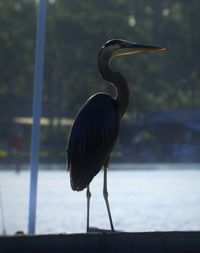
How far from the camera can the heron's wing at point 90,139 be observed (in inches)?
323

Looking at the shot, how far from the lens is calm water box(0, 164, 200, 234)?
1798cm

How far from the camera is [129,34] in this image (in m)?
52.6

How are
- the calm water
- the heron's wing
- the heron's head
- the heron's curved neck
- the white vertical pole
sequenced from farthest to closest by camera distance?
the calm water
the white vertical pole
the heron's head
the heron's curved neck
the heron's wing

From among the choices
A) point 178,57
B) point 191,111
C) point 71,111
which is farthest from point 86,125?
point 178,57

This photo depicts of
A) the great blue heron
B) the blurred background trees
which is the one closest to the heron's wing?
the great blue heron

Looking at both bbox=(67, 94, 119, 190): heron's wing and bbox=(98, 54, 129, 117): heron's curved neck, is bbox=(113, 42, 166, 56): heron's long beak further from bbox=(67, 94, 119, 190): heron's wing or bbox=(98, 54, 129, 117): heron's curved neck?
bbox=(67, 94, 119, 190): heron's wing

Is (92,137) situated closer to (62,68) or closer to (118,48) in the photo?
(118,48)

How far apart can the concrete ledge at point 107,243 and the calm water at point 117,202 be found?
8.71 metres

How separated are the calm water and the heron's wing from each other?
8.08m

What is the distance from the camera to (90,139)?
827cm

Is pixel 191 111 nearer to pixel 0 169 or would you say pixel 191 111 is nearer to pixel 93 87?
pixel 93 87

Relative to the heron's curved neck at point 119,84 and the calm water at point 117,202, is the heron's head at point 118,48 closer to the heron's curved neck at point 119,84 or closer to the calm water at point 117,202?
the heron's curved neck at point 119,84

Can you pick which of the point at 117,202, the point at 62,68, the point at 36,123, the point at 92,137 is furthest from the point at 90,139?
the point at 62,68

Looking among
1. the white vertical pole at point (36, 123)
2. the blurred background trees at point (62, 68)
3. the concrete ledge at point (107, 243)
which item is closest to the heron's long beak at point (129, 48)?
the concrete ledge at point (107, 243)
